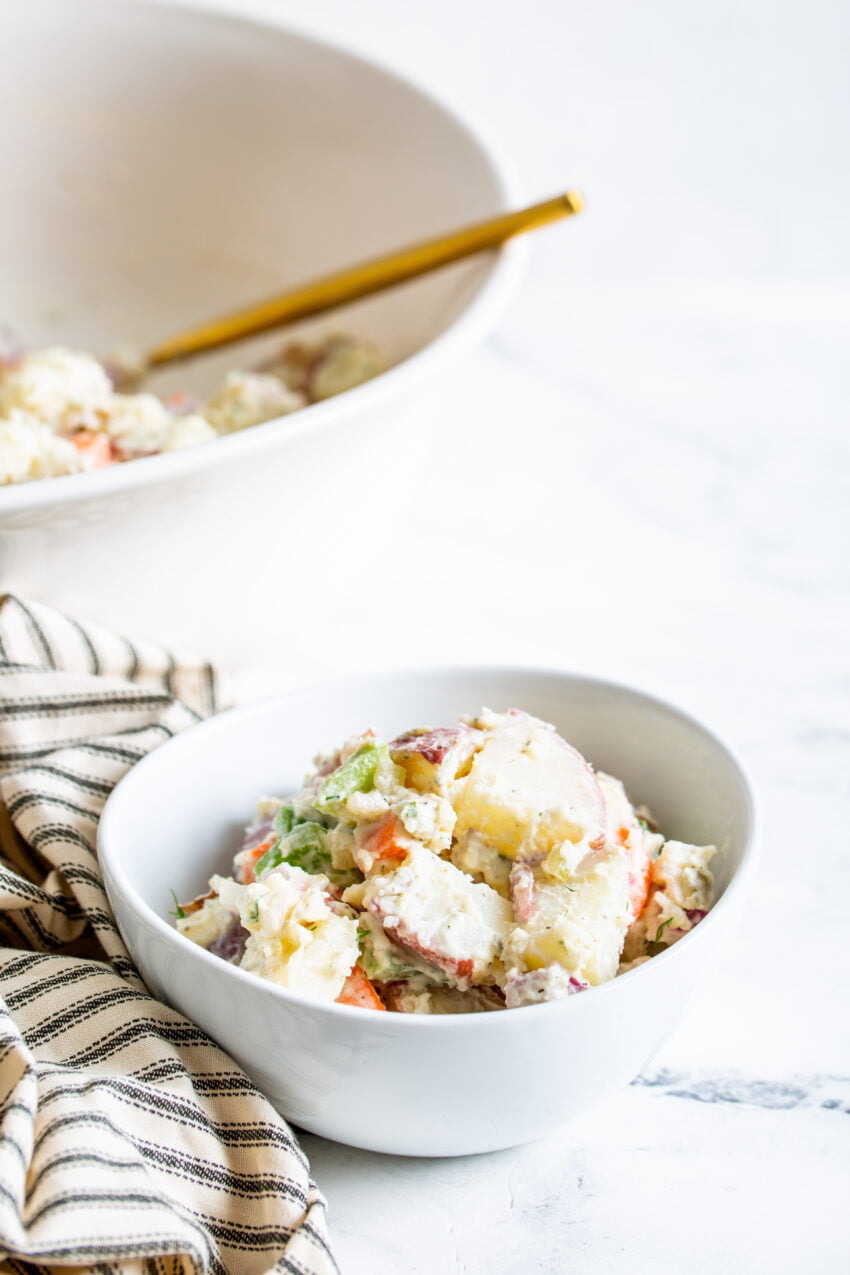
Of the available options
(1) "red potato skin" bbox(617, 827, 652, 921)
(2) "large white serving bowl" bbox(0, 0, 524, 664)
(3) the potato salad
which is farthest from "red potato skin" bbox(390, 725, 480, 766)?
(2) "large white serving bowl" bbox(0, 0, 524, 664)

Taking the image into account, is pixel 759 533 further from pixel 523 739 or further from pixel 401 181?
pixel 523 739

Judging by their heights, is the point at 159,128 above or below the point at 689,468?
above

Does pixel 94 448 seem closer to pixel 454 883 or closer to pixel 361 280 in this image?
pixel 361 280

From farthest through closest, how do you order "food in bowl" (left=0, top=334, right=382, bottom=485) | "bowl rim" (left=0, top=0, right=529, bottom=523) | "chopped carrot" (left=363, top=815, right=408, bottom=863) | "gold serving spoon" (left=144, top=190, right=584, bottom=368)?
"gold serving spoon" (left=144, top=190, right=584, bottom=368)
"food in bowl" (left=0, top=334, right=382, bottom=485)
"bowl rim" (left=0, top=0, right=529, bottom=523)
"chopped carrot" (left=363, top=815, right=408, bottom=863)

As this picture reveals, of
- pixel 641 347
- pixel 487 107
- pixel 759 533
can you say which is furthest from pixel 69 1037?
pixel 487 107

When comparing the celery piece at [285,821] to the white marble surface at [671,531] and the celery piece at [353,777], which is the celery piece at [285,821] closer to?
the celery piece at [353,777]

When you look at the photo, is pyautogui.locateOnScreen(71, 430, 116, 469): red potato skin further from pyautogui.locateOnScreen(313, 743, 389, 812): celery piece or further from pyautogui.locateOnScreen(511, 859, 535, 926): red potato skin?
pyautogui.locateOnScreen(511, 859, 535, 926): red potato skin
